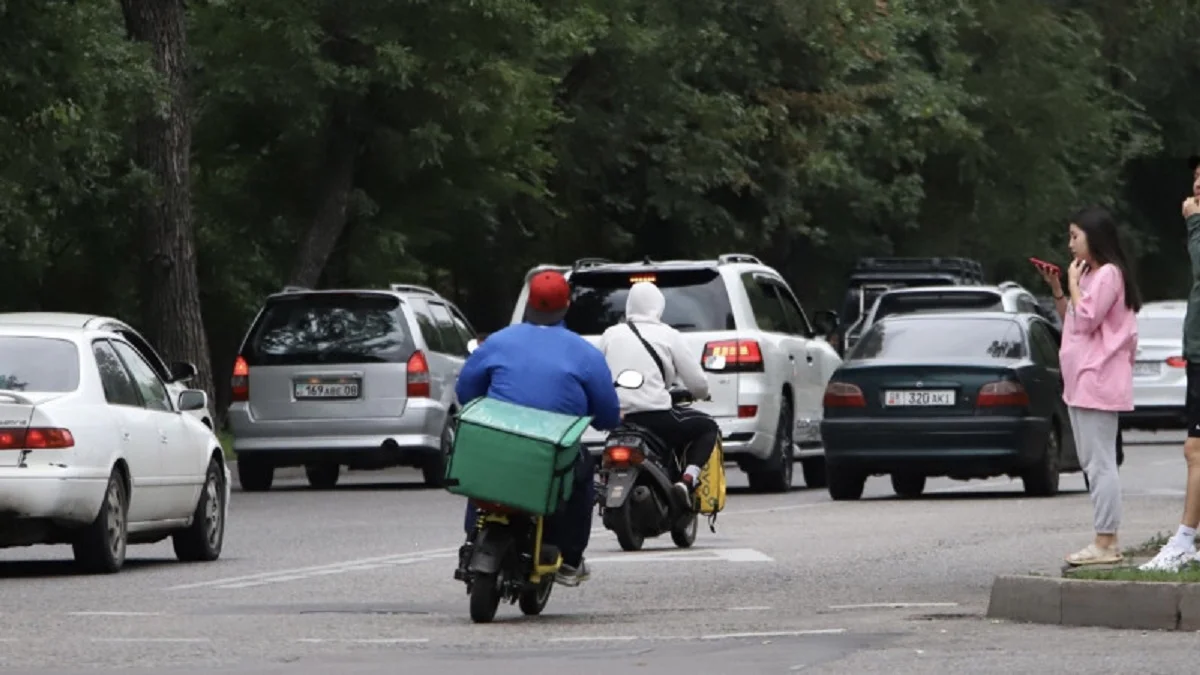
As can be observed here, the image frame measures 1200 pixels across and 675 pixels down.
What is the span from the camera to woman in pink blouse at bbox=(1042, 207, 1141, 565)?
602 inches

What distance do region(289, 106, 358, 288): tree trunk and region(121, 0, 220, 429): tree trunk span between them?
3.10 meters

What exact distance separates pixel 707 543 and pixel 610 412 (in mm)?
5881

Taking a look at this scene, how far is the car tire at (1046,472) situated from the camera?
2512cm

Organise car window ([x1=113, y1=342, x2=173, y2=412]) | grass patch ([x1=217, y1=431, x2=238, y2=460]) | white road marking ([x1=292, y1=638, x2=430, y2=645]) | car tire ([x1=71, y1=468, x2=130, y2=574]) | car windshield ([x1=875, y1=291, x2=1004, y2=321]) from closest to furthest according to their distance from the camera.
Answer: white road marking ([x1=292, y1=638, x2=430, y2=645])
car tire ([x1=71, y1=468, x2=130, y2=574])
car window ([x1=113, y1=342, x2=173, y2=412])
car windshield ([x1=875, y1=291, x2=1004, y2=321])
grass patch ([x1=217, y1=431, x2=238, y2=460])

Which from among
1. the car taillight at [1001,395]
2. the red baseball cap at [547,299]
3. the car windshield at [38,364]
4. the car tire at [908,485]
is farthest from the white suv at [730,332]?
the red baseball cap at [547,299]

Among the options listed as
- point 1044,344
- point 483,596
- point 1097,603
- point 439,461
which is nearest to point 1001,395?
point 1044,344

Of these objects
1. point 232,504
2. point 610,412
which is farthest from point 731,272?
point 610,412

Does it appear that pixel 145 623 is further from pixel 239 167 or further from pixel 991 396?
pixel 239 167

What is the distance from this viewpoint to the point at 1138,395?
39781 millimetres

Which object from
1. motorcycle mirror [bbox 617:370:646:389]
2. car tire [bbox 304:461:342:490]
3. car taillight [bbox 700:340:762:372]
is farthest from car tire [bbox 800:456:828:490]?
motorcycle mirror [bbox 617:370:646:389]

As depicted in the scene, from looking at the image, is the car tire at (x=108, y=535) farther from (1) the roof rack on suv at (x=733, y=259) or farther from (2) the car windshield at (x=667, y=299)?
(1) the roof rack on suv at (x=733, y=259)

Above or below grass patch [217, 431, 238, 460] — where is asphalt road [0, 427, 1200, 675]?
above

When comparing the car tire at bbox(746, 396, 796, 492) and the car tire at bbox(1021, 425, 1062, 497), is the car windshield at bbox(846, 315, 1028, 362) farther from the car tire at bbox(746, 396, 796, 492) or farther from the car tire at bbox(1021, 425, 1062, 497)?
the car tire at bbox(746, 396, 796, 492)

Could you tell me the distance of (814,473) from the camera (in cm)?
2898
